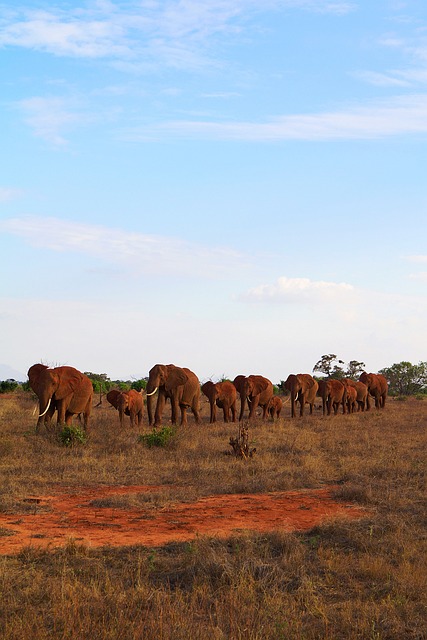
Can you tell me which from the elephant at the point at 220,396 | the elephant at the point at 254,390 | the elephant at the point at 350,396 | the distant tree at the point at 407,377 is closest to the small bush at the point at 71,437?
the elephant at the point at 220,396

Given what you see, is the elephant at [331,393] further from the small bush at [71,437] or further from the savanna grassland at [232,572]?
the savanna grassland at [232,572]

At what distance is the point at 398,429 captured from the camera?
25625 mm

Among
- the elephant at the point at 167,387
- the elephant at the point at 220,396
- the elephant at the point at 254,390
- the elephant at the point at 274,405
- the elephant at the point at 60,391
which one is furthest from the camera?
the elephant at the point at 274,405

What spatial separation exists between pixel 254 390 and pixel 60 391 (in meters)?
12.9

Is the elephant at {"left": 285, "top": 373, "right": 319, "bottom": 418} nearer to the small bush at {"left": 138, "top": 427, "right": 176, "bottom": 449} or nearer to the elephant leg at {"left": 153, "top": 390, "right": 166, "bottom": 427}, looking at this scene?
the elephant leg at {"left": 153, "top": 390, "right": 166, "bottom": 427}

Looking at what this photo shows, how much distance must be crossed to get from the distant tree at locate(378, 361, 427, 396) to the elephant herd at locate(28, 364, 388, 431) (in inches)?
1003

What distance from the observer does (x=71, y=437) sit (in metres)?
17.1

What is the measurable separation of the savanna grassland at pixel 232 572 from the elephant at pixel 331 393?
20450 mm

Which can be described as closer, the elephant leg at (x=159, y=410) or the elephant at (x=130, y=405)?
the elephant at (x=130, y=405)

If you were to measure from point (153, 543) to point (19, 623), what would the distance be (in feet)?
10.9

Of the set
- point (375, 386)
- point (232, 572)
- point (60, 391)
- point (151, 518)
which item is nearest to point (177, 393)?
point (60, 391)

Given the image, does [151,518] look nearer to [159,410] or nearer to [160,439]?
[160,439]

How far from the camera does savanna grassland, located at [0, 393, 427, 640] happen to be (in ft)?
19.6

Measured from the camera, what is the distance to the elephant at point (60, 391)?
1902 centimetres
